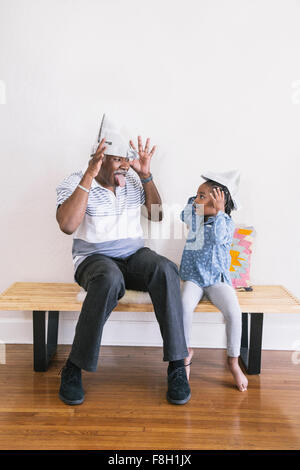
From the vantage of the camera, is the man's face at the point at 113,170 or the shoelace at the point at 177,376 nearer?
the shoelace at the point at 177,376

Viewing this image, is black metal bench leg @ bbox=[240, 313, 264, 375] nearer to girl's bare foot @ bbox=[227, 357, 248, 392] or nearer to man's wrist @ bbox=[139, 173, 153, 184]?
girl's bare foot @ bbox=[227, 357, 248, 392]

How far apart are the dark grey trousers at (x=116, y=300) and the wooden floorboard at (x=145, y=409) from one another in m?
0.21

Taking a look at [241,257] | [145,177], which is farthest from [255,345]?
[145,177]

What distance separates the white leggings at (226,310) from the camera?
200 cm

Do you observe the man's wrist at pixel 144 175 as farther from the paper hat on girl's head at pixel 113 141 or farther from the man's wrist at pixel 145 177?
the paper hat on girl's head at pixel 113 141

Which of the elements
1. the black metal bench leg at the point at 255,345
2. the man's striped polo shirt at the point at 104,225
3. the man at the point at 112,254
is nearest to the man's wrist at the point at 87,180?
the man at the point at 112,254

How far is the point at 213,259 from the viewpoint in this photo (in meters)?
2.16

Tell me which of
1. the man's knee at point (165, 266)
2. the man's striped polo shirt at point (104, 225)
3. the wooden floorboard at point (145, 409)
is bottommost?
the wooden floorboard at point (145, 409)

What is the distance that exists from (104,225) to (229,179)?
0.67 meters

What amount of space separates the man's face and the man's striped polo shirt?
47mm

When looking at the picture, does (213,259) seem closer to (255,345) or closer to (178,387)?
(255,345)

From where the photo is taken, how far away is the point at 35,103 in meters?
2.40

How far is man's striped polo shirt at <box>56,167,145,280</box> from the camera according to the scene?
2133 millimetres

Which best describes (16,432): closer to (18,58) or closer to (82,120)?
(82,120)
